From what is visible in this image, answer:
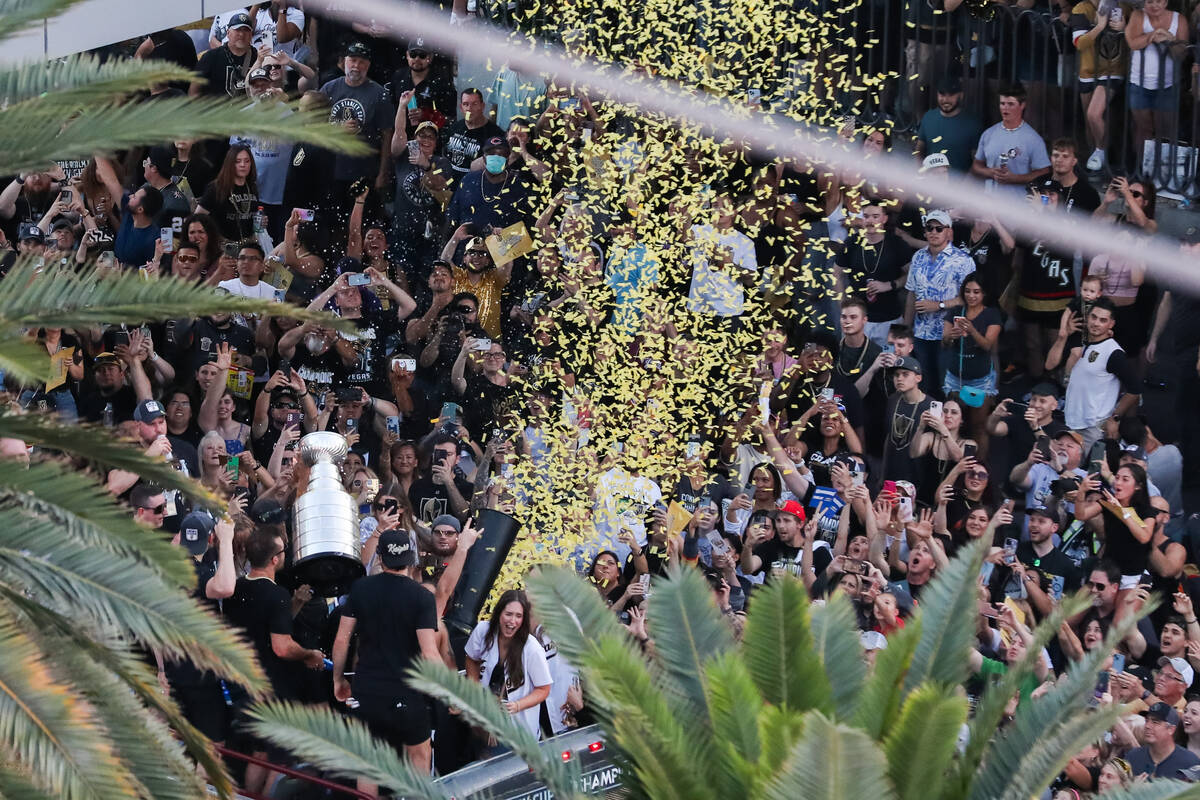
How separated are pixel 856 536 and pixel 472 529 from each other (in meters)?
2.07

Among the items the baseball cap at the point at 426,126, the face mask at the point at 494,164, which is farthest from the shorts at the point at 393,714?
the baseball cap at the point at 426,126

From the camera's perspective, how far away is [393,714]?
30.6ft

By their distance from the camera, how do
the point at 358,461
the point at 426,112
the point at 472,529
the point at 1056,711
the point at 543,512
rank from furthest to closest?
the point at 426,112 < the point at 543,512 < the point at 358,461 < the point at 472,529 < the point at 1056,711

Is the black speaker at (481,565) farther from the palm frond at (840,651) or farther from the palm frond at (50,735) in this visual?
the palm frond at (50,735)

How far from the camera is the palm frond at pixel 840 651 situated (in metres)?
6.95

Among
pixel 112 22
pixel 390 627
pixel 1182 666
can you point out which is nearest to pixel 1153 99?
pixel 1182 666

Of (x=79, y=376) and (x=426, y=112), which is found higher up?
(x=426, y=112)

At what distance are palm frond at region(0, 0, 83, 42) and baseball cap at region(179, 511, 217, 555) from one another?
13.8ft

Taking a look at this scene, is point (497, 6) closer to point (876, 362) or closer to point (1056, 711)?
point (876, 362)

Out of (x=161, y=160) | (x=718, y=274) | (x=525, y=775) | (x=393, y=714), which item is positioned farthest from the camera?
(x=161, y=160)

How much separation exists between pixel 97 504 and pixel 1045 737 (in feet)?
10.1

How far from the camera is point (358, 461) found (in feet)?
38.6

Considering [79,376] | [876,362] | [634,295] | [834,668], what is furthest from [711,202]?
[834,668]

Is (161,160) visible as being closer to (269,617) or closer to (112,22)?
(112,22)
